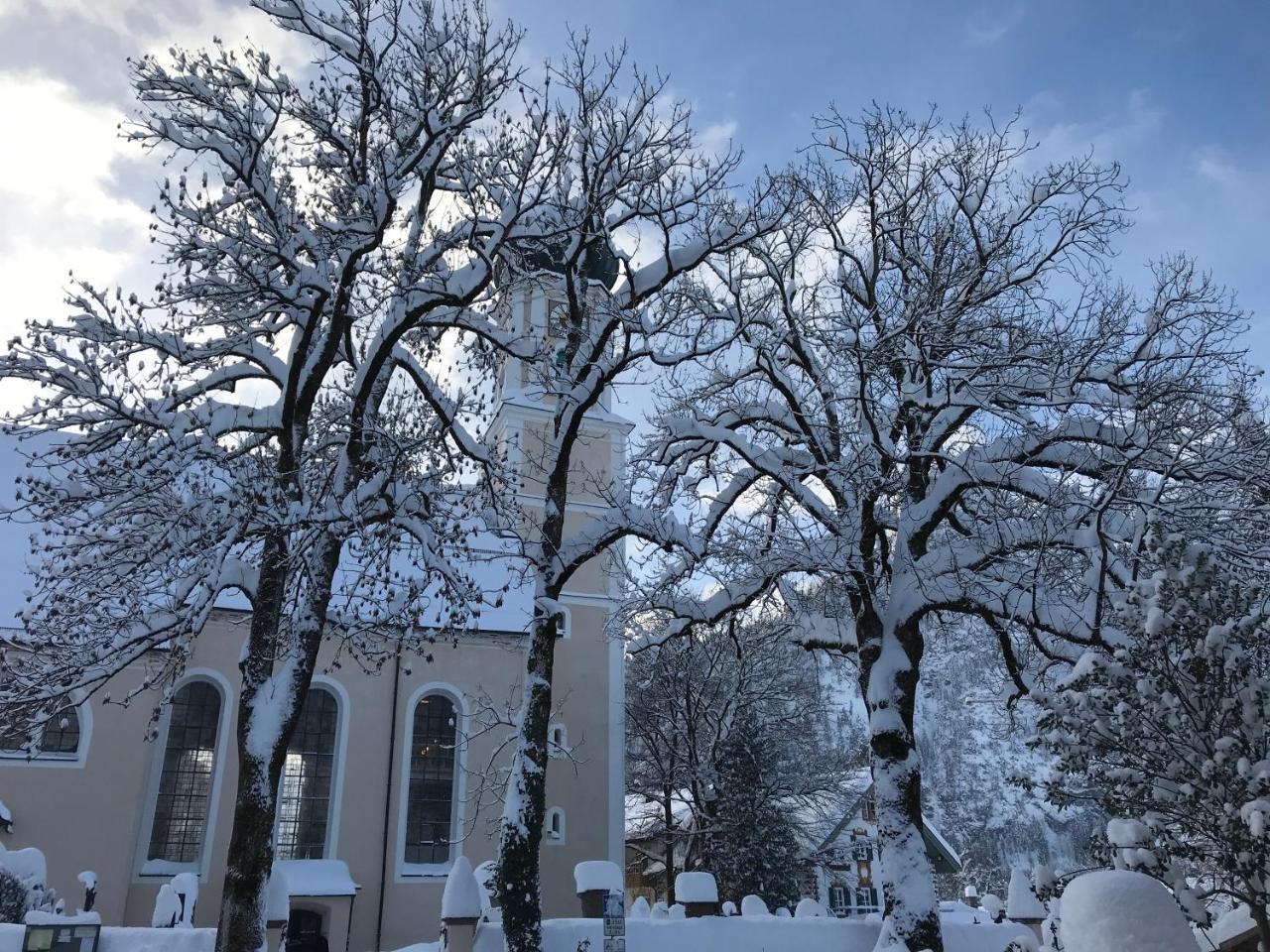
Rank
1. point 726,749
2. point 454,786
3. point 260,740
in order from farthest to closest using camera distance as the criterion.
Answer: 1. point 726,749
2. point 454,786
3. point 260,740

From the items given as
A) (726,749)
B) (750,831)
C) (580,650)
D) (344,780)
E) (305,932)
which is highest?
(580,650)

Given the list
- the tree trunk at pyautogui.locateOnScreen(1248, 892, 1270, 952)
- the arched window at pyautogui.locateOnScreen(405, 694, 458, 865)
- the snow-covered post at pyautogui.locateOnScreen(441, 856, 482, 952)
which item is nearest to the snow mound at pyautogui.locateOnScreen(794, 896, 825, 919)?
the snow-covered post at pyautogui.locateOnScreen(441, 856, 482, 952)

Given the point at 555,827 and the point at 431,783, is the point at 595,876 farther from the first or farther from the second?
the point at 431,783

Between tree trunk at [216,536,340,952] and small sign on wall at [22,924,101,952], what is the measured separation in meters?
4.30

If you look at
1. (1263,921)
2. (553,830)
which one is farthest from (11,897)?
(1263,921)

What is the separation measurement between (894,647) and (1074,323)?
4.59 m

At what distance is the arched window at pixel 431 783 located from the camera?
1956 centimetres

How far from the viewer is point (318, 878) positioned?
17.6 metres

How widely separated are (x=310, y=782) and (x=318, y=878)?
2.18 metres

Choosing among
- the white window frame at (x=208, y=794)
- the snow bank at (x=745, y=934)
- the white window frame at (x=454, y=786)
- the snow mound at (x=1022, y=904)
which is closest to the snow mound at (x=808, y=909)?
the snow bank at (x=745, y=934)

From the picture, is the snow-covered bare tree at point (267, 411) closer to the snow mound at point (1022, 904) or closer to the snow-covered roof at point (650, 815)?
the snow mound at point (1022, 904)

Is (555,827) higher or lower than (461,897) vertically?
higher

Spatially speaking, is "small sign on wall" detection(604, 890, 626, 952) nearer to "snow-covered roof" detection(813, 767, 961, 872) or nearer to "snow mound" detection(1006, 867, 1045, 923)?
"snow mound" detection(1006, 867, 1045, 923)

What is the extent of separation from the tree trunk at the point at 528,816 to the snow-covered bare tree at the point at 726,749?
34.8ft
